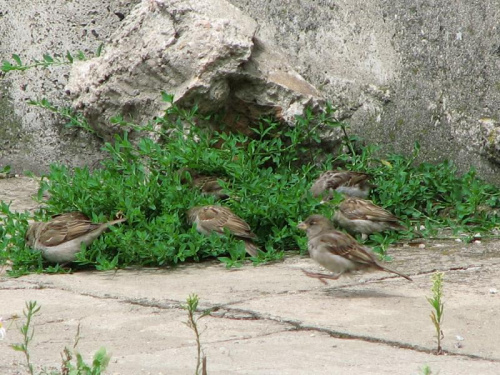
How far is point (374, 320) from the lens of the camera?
458 cm

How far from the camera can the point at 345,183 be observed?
7414 mm

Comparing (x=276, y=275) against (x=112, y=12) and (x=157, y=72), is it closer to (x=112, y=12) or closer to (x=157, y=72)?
(x=157, y=72)

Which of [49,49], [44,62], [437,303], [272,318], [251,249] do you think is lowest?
[251,249]

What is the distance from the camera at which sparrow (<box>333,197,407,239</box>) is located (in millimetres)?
6914

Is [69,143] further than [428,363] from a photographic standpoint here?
Yes

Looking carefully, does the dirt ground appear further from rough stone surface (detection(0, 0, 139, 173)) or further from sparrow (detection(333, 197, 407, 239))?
rough stone surface (detection(0, 0, 139, 173))

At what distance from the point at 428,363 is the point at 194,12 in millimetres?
4961

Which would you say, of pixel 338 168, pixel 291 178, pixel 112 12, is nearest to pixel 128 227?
pixel 291 178

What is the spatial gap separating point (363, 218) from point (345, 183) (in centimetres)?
52

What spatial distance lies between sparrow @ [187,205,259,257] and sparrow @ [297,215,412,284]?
820 mm

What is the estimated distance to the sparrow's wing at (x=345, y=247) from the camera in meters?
5.40

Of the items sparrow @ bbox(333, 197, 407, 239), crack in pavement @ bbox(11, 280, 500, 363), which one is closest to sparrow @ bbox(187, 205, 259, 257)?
sparrow @ bbox(333, 197, 407, 239)

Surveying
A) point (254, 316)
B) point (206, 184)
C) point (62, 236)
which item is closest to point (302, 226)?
point (206, 184)

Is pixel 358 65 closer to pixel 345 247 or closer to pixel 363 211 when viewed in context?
pixel 363 211
